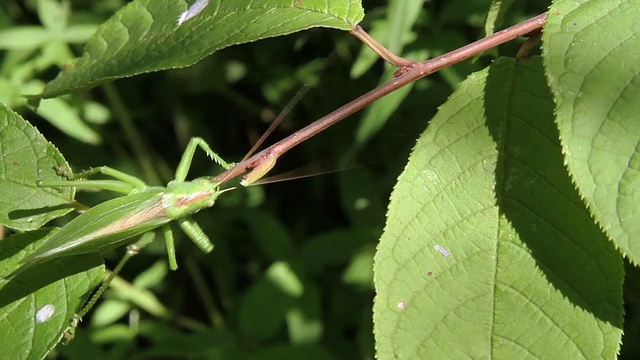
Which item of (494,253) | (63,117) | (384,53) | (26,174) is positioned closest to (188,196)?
(26,174)

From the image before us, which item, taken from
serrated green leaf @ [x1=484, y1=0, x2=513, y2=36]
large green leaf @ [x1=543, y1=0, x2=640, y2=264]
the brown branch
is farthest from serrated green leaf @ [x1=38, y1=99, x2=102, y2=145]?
large green leaf @ [x1=543, y1=0, x2=640, y2=264]

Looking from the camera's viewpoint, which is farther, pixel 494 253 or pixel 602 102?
pixel 494 253

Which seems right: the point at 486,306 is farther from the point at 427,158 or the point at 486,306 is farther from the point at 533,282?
the point at 427,158

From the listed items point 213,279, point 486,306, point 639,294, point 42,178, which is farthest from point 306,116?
point 486,306

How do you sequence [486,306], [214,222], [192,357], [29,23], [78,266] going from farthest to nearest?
1. [29,23]
2. [214,222]
3. [192,357]
4. [78,266]
5. [486,306]

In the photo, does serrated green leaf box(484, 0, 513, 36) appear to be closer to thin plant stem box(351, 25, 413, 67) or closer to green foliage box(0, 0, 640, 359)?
green foliage box(0, 0, 640, 359)

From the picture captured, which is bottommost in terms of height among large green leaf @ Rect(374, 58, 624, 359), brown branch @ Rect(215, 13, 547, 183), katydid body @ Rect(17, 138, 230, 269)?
large green leaf @ Rect(374, 58, 624, 359)

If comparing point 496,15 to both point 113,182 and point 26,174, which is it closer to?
point 113,182
